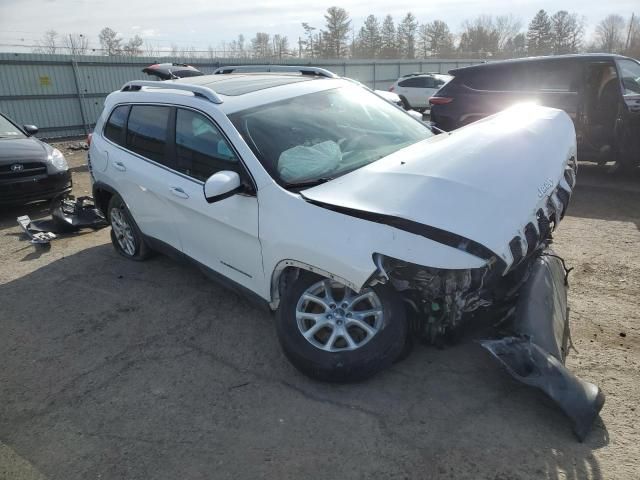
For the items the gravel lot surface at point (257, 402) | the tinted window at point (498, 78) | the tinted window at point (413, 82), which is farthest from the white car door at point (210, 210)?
the tinted window at point (413, 82)

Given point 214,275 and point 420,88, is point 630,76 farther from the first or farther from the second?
point 420,88

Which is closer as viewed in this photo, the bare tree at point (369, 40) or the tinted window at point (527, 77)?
the tinted window at point (527, 77)

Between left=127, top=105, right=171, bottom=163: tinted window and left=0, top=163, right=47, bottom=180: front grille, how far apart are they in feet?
10.5

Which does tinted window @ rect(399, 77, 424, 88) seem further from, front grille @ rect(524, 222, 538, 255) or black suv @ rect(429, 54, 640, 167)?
front grille @ rect(524, 222, 538, 255)

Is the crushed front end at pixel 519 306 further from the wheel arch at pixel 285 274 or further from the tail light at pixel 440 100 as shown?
the tail light at pixel 440 100

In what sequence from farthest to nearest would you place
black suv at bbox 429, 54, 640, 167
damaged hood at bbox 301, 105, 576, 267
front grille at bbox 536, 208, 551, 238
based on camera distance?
black suv at bbox 429, 54, 640, 167 < front grille at bbox 536, 208, 551, 238 < damaged hood at bbox 301, 105, 576, 267

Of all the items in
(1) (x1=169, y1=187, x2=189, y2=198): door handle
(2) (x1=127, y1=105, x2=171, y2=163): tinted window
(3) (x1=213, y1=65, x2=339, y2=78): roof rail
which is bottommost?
(1) (x1=169, y1=187, x2=189, y2=198): door handle

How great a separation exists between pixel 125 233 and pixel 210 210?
6.63ft

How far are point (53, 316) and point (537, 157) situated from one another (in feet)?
13.2

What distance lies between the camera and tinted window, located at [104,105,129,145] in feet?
15.9

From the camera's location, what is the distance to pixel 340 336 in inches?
117

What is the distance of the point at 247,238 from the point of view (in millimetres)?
3344

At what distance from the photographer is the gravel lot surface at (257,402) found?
2461 mm

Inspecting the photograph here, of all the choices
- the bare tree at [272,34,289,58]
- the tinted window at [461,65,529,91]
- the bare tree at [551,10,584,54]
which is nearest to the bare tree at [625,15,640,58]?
the bare tree at [551,10,584,54]
